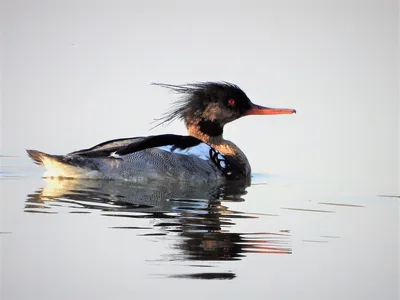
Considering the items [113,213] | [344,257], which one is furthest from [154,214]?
[344,257]

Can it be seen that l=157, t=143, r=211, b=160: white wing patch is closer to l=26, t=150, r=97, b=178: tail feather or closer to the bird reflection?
the bird reflection

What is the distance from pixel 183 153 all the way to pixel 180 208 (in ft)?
7.87

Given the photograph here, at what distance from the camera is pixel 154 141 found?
10242 mm

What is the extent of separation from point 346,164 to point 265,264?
19.1 ft

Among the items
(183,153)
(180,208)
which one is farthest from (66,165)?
(180,208)

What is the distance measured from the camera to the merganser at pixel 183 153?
9867 millimetres

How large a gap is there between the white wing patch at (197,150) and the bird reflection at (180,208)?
464 millimetres

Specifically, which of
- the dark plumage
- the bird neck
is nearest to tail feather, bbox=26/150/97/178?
the dark plumage

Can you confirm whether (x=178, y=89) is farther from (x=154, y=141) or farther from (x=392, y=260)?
(x=392, y=260)

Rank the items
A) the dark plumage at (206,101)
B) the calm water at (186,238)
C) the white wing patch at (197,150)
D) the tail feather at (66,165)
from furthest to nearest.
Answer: the dark plumage at (206,101) < the white wing patch at (197,150) < the tail feather at (66,165) < the calm water at (186,238)

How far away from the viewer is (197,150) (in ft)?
34.5

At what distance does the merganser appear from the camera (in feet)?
32.4

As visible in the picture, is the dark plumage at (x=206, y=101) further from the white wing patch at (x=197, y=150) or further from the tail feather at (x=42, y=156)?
the tail feather at (x=42, y=156)

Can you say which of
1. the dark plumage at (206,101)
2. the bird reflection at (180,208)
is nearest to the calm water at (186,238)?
the bird reflection at (180,208)
